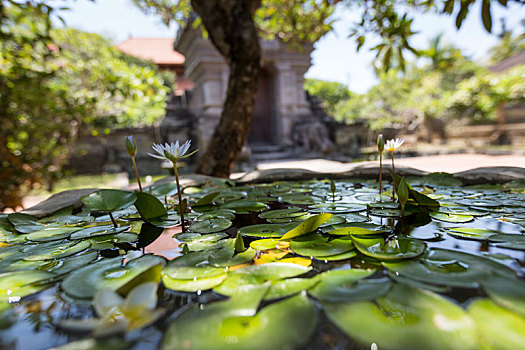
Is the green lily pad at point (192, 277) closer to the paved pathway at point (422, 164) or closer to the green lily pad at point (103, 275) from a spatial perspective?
the green lily pad at point (103, 275)

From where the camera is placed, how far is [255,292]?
0.46m

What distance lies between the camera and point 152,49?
47.4 ft

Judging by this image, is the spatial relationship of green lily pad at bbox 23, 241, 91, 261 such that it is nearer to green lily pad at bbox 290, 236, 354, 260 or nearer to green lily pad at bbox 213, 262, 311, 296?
green lily pad at bbox 213, 262, 311, 296

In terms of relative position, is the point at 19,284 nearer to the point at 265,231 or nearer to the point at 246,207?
the point at 265,231

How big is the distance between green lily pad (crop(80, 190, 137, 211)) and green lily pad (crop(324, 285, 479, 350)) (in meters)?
0.64

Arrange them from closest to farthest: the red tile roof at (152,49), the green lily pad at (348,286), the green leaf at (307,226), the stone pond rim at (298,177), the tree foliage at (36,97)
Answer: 1. the green lily pad at (348,286)
2. the green leaf at (307,226)
3. the stone pond rim at (298,177)
4. the tree foliage at (36,97)
5. the red tile roof at (152,49)

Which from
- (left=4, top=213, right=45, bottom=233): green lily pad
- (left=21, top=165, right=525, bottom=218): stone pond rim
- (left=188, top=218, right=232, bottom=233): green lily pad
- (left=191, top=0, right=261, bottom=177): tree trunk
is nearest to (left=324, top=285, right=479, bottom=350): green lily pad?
(left=188, top=218, right=232, bottom=233): green lily pad

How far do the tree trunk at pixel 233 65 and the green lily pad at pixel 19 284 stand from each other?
5.81 feet

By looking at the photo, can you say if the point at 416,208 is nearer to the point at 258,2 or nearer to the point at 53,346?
the point at 53,346

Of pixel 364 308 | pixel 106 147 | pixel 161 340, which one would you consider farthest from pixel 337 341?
pixel 106 147

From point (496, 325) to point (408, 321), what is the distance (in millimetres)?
107

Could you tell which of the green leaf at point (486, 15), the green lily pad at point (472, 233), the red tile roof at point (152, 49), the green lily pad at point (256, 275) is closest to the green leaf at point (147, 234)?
the green lily pad at point (256, 275)

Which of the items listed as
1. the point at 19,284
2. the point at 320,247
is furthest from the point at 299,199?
the point at 19,284

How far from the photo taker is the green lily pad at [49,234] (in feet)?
2.66
